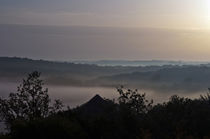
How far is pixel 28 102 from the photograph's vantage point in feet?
159

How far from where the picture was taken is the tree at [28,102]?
48.0 meters

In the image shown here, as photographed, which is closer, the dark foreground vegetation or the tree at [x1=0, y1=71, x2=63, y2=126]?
the dark foreground vegetation

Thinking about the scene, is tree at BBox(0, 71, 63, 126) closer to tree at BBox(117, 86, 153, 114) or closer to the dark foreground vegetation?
tree at BBox(117, 86, 153, 114)

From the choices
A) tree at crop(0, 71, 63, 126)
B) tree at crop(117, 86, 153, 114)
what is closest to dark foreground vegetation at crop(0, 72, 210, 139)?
tree at crop(117, 86, 153, 114)

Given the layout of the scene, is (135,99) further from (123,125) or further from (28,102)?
(28,102)

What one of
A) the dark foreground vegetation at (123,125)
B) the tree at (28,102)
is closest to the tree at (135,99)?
the dark foreground vegetation at (123,125)

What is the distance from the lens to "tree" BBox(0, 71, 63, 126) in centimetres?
4803

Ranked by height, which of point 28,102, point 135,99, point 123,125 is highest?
point 135,99

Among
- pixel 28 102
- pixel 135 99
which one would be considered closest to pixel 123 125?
pixel 135 99

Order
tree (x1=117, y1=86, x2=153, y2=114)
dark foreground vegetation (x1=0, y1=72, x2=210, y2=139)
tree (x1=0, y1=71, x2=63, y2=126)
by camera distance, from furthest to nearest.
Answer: tree (x1=0, y1=71, x2=63, y2=126) < tree (x1=117, y1=86, x2=153, y2=114) < dark foreground vegetation (x1=0, y1=72, x2=210, y2=139)

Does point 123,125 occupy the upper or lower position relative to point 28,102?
lower

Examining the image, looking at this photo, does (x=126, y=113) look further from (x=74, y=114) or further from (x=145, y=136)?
(x=145, y=136)

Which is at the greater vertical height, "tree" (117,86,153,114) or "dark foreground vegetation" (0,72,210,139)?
"tree" (117,86,153,114)

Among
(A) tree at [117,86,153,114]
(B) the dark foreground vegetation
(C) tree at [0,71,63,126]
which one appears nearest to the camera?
(B) the dark foreground vegetation
